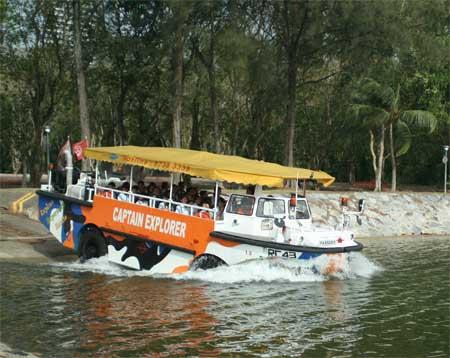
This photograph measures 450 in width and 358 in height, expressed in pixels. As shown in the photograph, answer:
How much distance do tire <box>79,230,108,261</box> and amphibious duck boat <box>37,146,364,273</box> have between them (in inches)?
1.1

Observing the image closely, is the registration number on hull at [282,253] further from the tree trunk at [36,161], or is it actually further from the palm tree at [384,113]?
the tree trunk at [36,161]

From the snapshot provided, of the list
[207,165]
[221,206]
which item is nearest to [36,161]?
[221,206]

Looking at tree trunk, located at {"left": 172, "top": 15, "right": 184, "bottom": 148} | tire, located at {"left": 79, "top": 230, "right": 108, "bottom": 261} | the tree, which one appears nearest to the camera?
tire, located at {"left": 79, "top": 230, "right": 108, "bottom": 261}

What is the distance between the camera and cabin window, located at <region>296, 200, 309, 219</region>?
18297 mm

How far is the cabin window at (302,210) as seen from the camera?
1830 cm

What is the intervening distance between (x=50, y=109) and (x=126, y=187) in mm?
25131

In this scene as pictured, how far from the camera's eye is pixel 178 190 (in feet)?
61.6

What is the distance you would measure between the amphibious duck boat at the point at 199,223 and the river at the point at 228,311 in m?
0.49

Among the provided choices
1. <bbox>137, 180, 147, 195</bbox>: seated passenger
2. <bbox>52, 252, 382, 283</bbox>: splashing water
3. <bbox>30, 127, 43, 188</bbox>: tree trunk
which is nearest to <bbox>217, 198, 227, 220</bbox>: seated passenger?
<bbox>52, 252, 382, 283</bbox>: splashing water

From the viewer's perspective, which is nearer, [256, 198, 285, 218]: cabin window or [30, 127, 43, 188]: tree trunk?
[256, 198, 285, 218]: cabin window

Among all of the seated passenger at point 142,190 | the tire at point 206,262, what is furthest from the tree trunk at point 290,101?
the tire at point 206,262

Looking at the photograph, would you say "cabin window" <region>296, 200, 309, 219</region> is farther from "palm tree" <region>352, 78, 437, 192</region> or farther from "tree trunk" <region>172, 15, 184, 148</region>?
"palm tree" <region>352, 78, 437, 192</region>

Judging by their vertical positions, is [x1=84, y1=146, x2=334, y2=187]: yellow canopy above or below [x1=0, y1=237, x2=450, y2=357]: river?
above

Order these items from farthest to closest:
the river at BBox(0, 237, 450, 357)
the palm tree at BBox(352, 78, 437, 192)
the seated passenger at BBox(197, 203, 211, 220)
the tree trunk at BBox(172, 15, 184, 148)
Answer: the palm tree at BBox(352, 78, 437, 192) → the tree trunk at BBox(172, 15, 184, 148) → the seated passenger at BBox(197, 203, 211, 220) → the river at BBox(0, 237, 450, 357)
